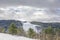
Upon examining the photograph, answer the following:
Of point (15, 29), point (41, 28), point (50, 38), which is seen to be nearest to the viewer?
point (50, 38)

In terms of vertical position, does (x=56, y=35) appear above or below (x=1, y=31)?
above

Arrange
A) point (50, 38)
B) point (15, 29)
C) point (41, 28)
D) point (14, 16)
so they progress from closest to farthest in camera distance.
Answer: point (50, 38), point (41, 28), point (15, 29), point (14, 16)

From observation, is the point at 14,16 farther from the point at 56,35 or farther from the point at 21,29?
the point at 56,35

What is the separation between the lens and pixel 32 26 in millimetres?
7301

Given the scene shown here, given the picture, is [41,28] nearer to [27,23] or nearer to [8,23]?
[27,23]

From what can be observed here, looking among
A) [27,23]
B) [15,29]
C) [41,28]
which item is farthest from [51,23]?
[15,29]

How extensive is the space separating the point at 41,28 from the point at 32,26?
0.79m

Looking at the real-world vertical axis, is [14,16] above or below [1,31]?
above

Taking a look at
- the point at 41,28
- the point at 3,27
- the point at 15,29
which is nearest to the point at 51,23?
the point at 41,28

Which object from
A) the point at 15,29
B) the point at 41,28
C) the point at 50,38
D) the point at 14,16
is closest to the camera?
the point at 50,38

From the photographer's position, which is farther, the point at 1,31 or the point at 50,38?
the point at 1,31

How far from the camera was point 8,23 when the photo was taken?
7188 mm

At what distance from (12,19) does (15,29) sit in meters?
0.59

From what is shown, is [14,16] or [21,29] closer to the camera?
[21,29]
